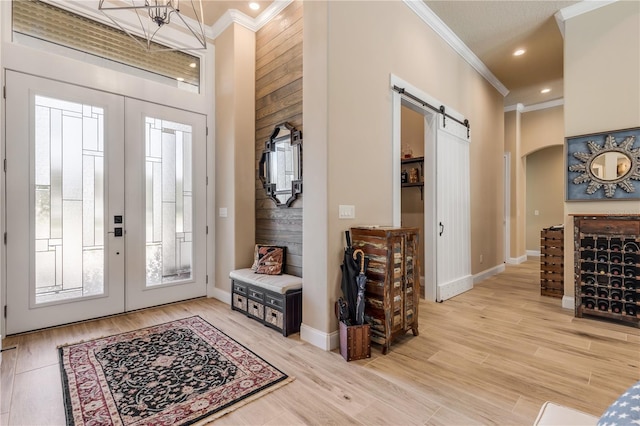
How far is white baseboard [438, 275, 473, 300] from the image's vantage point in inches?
157

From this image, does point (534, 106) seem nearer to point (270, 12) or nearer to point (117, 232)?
point (270, 12)

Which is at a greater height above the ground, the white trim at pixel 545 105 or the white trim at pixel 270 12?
the white trim at pixel 270 12

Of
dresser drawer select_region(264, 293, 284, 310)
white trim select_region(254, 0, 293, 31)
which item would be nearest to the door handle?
dresser drawer select_region(264, 293, 284, 310)

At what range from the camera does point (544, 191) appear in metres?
8.13

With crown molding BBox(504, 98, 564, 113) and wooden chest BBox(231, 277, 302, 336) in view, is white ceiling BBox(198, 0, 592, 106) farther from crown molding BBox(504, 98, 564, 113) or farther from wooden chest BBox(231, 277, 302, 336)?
wooden chest BBox(231, 277, 302, 336)

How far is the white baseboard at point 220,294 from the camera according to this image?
3922mm

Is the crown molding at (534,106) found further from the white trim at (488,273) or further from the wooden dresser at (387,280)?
the wooden dresser at (387,280)

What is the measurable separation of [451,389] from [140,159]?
3.83 m

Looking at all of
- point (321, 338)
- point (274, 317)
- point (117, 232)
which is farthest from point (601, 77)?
point (117, 232)

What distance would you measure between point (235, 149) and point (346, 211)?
191 centimetres

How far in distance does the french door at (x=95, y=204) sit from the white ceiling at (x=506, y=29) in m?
1.83

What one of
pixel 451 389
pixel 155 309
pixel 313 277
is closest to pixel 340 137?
pixel 313 277

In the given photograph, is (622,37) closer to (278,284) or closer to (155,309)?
(278,284)

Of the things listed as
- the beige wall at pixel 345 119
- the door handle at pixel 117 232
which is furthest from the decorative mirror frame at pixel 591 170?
the door handle at pixel 117 232
